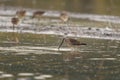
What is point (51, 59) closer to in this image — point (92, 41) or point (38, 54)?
point (38, 54)

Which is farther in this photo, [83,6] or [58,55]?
[83,6]

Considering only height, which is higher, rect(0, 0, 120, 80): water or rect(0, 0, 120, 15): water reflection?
rect(0, 0, 120, 80): water

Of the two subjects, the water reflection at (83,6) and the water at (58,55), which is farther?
the water reflection at (83,6)

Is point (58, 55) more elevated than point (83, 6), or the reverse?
point (58, 55)

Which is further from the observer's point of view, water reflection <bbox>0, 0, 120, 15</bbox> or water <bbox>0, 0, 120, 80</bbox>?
water reflection <bbox>0, 0, 120, 15</bbox>

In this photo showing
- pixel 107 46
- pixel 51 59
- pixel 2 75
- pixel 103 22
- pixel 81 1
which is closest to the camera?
pixel 2 75

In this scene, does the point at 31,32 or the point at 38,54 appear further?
the point at 31,32

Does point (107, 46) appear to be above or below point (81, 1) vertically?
above

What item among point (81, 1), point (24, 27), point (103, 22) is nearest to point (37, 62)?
point (24, 27)

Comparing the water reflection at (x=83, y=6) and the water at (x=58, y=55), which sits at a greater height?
the water at (x=58, y=55)

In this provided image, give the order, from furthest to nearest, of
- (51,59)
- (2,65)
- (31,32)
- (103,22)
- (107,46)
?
(103,22) → (31,32) → (107,46) → (51,59) → (2,65)

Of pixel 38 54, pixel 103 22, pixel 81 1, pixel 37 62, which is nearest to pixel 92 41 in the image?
pixel 38 54
